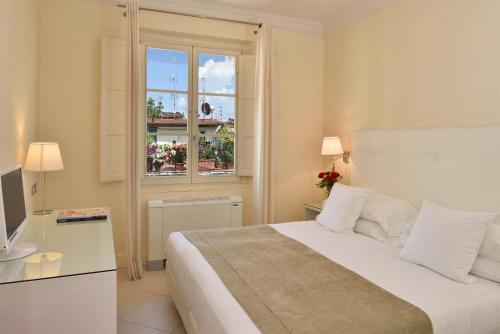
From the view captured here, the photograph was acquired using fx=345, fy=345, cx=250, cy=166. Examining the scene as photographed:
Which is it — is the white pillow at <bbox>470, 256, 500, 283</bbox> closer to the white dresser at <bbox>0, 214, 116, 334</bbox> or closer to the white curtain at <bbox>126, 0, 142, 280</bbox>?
the white dresser at <bbox>0, 214, 116, 334</bbox>

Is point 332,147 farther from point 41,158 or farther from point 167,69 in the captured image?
point 41,158

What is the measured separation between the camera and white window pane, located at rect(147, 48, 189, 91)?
3.68m

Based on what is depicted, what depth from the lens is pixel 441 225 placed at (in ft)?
6.79

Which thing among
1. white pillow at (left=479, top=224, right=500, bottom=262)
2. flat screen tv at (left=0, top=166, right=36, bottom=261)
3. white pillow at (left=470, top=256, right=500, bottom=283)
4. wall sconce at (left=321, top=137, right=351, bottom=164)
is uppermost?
wall sconce at (left=321, top=137, right=351, bottom=164)

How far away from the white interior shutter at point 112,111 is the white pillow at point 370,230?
2249mm

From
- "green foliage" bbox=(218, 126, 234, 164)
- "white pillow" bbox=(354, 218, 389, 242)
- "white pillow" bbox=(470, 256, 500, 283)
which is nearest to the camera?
"white pillow" bbox=(470, 256, 500, 283)

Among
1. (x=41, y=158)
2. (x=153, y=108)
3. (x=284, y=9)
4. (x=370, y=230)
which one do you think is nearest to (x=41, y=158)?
(x=41, y=158)

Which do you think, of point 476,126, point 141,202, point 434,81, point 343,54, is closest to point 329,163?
point 343,54

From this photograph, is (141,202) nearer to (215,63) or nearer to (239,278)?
(215,63)

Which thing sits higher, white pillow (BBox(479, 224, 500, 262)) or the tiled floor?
white pillow (BBox(479, 224, 500, 262))

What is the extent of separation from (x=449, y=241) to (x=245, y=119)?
2.50 meters

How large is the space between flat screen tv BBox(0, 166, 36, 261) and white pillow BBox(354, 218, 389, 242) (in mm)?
2296

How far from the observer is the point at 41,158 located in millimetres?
2598

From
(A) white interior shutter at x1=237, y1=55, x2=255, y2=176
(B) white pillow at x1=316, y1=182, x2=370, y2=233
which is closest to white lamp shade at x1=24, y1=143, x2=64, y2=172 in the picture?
(A) white interior shutter at x1=237, y1=55, x2=255, y2=176
